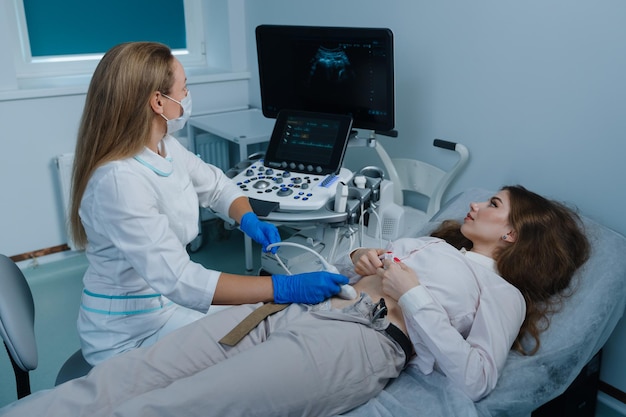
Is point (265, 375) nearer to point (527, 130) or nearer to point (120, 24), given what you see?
point (527, 130)

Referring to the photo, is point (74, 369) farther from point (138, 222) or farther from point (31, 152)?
point (31, 152)

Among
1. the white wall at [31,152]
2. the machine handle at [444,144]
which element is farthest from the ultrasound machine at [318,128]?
the white wall at [31,152]

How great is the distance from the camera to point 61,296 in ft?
8.41

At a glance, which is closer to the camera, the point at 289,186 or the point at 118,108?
the point at 118,108

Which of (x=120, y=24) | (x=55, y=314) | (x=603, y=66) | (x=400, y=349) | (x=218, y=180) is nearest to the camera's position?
(x=400, y=349)

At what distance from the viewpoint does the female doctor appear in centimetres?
129

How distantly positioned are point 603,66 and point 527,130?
315mm

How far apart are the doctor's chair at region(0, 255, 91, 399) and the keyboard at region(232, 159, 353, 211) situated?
795 millimetres

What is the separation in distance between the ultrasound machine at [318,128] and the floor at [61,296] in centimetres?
82

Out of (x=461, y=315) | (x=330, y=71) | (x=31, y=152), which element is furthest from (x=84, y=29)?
(x=461, y=315)

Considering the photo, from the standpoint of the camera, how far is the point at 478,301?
1424mm

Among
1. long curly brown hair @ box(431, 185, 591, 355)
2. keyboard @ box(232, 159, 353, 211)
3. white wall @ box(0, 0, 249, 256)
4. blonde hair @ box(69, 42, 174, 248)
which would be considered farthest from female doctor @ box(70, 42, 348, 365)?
white wall @ box(0, 0, 249, 256)

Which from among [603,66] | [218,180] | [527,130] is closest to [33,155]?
[218,180]

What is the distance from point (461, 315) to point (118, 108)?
984 millimetres
